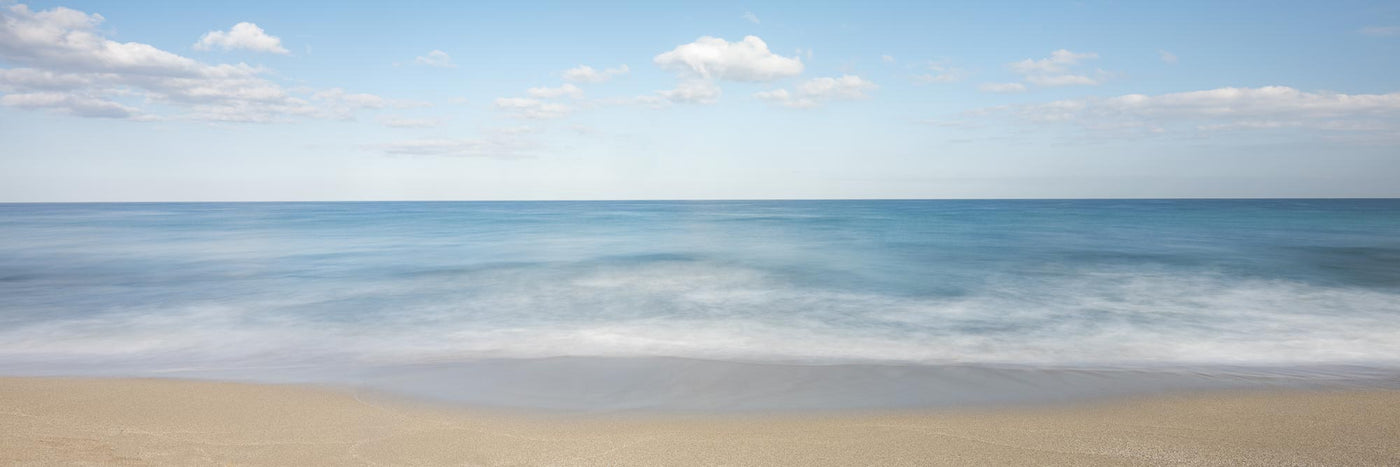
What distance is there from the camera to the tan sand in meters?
3.95

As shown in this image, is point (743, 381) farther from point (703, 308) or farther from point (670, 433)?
point (703, 308)

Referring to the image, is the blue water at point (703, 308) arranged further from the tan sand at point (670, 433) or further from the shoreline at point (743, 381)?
the tan sand at point (670, 433)

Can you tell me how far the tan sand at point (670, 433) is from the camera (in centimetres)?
395

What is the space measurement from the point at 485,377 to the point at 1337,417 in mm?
6238

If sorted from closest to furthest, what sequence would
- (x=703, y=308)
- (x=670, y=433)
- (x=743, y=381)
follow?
(x=670, y=433) → (x=743, y=381) → (x=703, y=308)

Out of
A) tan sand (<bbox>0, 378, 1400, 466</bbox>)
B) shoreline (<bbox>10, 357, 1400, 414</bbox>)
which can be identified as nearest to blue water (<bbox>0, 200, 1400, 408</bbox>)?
shoreline (<bbox>10, 357, 1400, 414</bbox>)

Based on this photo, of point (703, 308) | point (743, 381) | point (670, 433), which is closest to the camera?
point (670, 433)

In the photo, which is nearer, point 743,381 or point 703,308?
point 743,381

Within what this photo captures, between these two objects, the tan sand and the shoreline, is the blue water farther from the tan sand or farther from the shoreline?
the tan sand

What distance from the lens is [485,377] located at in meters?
6.06

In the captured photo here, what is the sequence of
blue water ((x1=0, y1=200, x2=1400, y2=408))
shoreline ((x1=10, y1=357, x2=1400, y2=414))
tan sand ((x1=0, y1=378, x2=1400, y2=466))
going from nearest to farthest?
tan sand ((x1=0, y1=378, x2=1400, y2=466)) → shoreline ((x1=10, y1=357, x2=1400, y2=414)) → blue water ((x1=0, y1=200, x2=1400, y2=408))

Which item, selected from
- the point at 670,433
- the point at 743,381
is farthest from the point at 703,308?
the point at 670,433

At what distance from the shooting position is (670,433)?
4426 mm

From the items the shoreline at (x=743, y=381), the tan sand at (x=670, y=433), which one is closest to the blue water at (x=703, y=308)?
the shoreline at (x=743, y=381)
